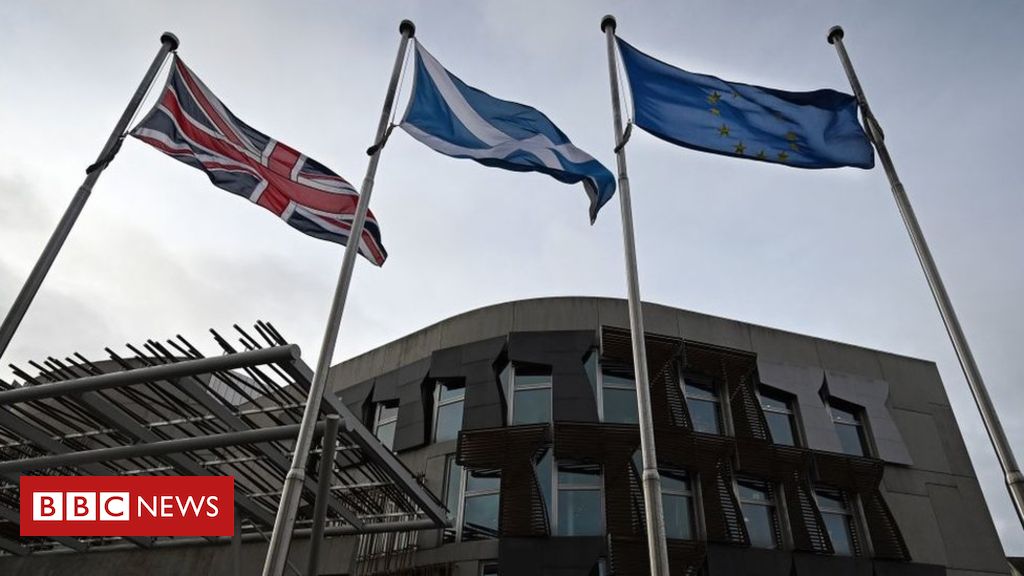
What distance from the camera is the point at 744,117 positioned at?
13.0 m

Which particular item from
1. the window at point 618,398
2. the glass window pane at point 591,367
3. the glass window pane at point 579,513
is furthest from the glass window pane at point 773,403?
the glass window pane at point 579,513

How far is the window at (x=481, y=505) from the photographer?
1784cm

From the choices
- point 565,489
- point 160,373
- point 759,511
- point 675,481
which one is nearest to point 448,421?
point 565,489

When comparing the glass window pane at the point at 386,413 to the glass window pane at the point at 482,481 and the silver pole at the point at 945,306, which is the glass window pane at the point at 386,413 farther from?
the silver pole at the point at 945,306

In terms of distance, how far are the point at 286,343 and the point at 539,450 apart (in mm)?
8321

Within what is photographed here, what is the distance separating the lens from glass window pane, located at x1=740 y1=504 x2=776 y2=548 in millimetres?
18580

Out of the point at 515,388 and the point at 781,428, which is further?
the point at 781,428

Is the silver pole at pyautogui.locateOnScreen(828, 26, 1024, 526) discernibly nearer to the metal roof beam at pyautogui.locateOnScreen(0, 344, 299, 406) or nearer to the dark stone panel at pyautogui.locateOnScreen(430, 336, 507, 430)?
the metal roof beam at pyautogui.locateOnScreen(0, 344, 299, 406)

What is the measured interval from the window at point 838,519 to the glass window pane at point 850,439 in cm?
162

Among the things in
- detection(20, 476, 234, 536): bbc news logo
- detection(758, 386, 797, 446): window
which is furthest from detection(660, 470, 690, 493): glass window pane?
detection(20, 476, 234, 536): bbc news logo

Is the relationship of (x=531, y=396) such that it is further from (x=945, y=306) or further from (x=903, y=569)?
(x=945, y=306)

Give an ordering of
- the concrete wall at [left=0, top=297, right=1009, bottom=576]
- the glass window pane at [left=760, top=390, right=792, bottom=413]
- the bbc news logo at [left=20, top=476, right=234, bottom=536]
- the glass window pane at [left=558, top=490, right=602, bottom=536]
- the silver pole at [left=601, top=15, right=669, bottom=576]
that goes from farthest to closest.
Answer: the glass window pane at [left=760, top=390, right=792, bottom=413] < the concrete wall at [left=0, top=297, right=1009, bottom=576] < the glass window pane at [left=558, top=490, right=602, bottom=536] < the bbc news logo at [left=20, top=476, right=234, bottom=536] < the silver pole at [left=601, top=15, right=669, bottom=576]

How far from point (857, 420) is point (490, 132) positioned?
15.7 m

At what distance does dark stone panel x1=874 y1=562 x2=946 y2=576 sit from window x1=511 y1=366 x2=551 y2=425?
928cm
